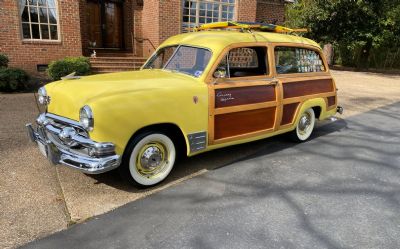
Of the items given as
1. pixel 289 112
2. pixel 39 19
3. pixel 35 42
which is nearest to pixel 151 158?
pixel 289 112

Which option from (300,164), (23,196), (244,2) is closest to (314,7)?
(244,2)

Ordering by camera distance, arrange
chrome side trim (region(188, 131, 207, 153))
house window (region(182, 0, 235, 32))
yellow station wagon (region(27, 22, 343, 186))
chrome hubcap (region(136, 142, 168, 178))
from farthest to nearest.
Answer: house window (region(182, 0, 235, 32)), chrome side trim (region(188, 131, 207, 153)), chrome hubcap (region(136, 142, 168, 178)), yellow station wagon (region(27, 22, 343, 186))

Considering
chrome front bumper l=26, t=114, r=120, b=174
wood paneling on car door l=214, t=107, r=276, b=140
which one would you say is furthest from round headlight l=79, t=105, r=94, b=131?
wood paneling on car door l=214, t=107, r=276, b=140

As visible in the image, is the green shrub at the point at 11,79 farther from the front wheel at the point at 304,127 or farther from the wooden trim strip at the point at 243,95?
the front wheel at the point at 304,127

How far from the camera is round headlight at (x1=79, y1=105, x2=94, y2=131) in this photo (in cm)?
355

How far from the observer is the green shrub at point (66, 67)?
9.85 metres

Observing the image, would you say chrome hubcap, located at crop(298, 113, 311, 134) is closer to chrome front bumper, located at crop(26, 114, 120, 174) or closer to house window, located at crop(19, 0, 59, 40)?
chrome front bumper, located at crop(26, 114, 120, 174)

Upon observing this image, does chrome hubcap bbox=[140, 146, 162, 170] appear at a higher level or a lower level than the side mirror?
lower

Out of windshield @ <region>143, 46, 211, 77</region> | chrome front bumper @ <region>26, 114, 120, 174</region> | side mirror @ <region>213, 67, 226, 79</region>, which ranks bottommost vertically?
chrome front bumper @ <region>26, 114, 120, 174</region>

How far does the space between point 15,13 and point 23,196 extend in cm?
852

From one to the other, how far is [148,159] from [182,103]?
0.80 meters

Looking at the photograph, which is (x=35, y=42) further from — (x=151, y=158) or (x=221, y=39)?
(x=151, y=158)

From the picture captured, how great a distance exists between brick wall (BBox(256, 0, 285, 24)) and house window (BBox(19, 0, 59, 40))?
8622mm

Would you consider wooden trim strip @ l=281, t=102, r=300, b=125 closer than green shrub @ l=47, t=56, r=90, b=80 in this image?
Yes
